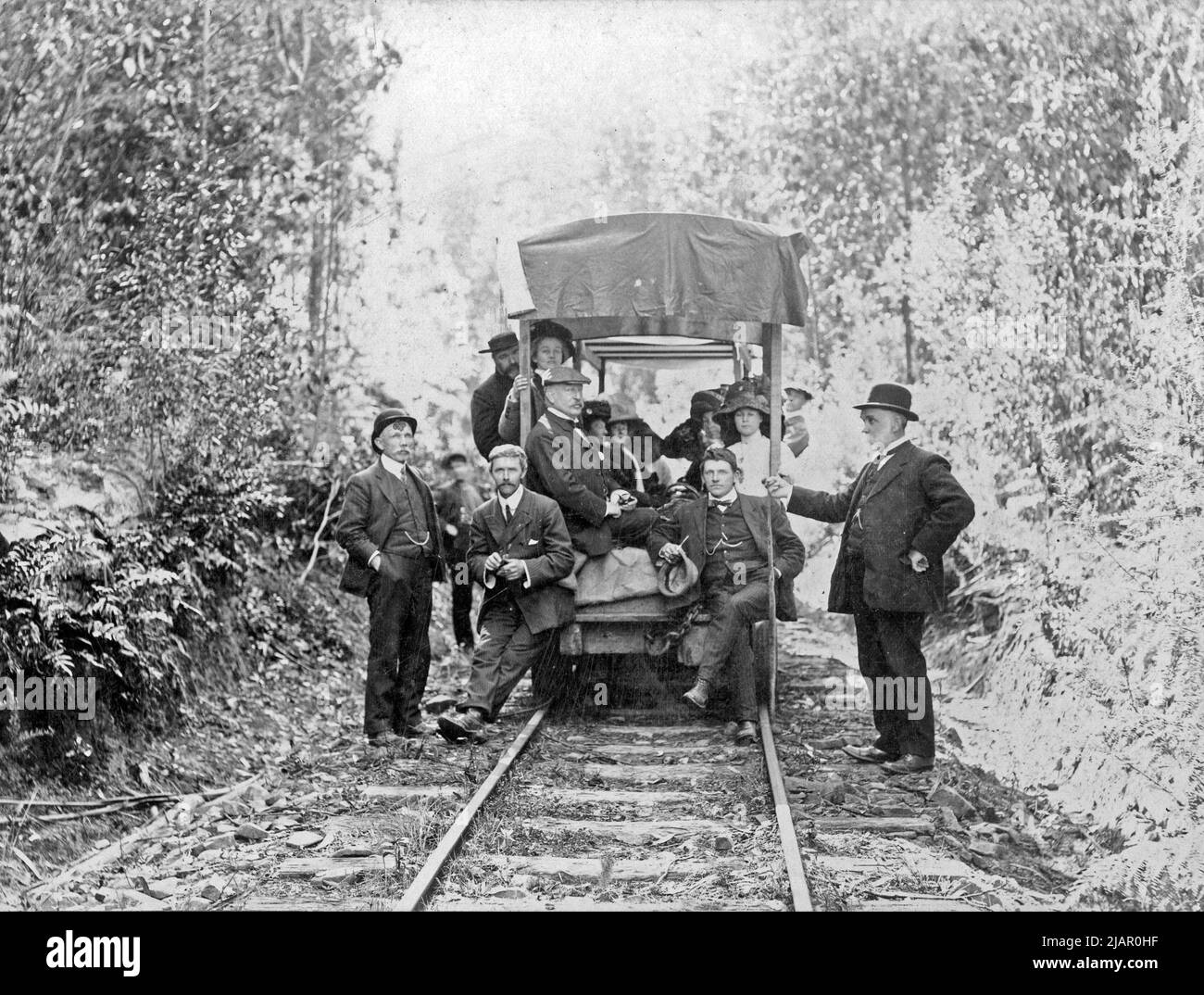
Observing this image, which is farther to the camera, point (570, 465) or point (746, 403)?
point (746, 403)

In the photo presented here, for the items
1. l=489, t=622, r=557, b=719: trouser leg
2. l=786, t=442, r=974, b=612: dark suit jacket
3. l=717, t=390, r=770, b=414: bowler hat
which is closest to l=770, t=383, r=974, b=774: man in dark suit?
l=786, t=442, r=974, b=612: dark suit jacket

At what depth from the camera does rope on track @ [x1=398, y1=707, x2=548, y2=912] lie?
198 inches

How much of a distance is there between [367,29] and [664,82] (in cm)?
206

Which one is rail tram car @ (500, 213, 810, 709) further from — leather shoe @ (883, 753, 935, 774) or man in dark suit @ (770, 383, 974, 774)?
leather shoe @ (883, 753, 935, 774)

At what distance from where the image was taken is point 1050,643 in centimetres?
772

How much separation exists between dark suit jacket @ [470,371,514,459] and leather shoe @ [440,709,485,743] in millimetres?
2171

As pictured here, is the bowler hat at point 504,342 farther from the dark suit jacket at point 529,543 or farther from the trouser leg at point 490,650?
the trouser leg at point 490,650

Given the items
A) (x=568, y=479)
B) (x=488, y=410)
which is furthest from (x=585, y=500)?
(x=488, y=410)

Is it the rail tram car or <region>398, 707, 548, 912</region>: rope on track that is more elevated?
the rail tram car

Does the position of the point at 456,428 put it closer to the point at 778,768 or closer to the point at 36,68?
the point at 36,68

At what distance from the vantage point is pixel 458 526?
38.5ft

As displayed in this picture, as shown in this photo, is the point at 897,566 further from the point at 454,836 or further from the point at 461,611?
the point at 461,611

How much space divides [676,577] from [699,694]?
2.60 feet

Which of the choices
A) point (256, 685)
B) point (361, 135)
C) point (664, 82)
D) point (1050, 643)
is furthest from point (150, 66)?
point (1050, 643)
